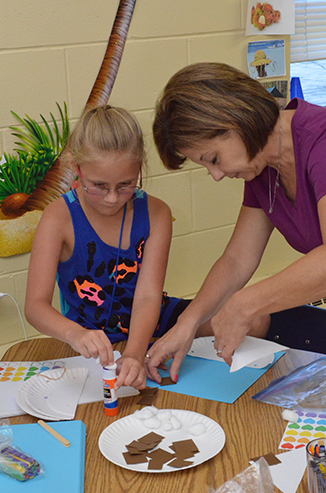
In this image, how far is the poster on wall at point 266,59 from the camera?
2.42 m

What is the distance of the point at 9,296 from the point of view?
205 cm

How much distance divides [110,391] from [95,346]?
12 cm

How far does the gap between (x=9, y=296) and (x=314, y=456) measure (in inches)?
58.8

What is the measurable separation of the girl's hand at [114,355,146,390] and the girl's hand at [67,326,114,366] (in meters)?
0.05

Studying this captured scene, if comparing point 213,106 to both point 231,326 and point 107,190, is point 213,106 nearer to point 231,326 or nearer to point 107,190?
point 107,190

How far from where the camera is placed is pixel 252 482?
858 mm

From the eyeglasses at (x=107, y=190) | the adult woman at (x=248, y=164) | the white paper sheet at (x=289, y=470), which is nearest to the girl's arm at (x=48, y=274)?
the eyeglasses at (x=107, y=190)

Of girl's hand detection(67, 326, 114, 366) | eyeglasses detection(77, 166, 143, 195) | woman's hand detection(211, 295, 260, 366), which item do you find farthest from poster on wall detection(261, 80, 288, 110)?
girl's hand detection(67, 326, 114, 366)

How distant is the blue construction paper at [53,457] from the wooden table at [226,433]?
0.07ft

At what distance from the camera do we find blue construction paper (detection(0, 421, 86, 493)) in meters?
0.88

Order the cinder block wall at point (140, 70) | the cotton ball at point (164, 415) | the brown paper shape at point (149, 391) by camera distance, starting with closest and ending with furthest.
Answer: the cotton ball at point (164, 415), the brown paper shape at point (149, 391), the cinder block wall at point (140, 70)

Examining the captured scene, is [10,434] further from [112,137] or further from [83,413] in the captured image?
[112,137]

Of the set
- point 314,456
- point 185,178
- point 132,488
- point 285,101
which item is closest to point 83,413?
point 132,488

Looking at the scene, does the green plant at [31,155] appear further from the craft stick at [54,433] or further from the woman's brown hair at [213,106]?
the craft stick at [54,433]
